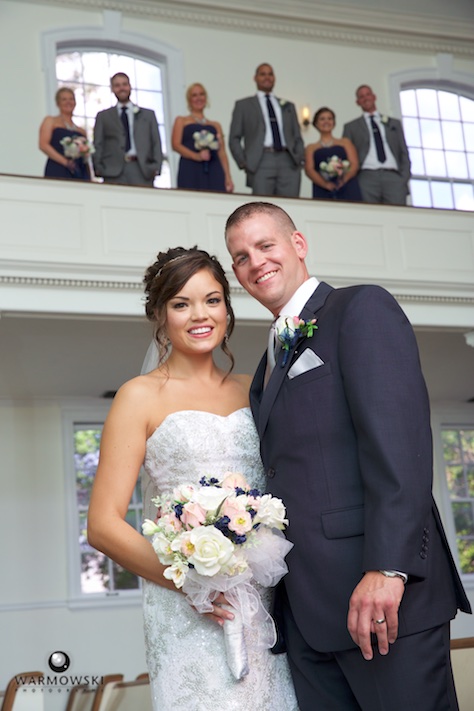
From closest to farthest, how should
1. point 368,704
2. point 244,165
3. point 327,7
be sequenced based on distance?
point 368,704 → point 244,165 → point 327,7

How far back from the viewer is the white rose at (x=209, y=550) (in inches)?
110

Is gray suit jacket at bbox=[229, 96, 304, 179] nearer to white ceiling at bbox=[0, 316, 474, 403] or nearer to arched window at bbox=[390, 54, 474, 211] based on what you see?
white ceiling at bbox=[0, 316, 474, 403]

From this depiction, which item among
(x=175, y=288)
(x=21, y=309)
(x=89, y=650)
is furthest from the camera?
(x=89, y=650)

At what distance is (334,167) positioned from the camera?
36.2 feet

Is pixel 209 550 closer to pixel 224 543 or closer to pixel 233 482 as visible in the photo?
pixel 224 543

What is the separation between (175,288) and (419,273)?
26.6 ft

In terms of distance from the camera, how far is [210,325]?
3.59 meters

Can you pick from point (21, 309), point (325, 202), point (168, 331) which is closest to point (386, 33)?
point (325, 202)

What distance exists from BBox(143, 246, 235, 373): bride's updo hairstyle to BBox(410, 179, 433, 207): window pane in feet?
39.2

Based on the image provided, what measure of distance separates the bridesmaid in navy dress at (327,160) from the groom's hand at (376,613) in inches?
339

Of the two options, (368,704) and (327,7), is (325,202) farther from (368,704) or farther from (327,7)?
(368,704)

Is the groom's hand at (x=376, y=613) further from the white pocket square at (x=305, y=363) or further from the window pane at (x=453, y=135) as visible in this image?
the window pane at (x=453, y=135)

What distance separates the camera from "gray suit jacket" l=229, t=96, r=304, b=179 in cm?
1078

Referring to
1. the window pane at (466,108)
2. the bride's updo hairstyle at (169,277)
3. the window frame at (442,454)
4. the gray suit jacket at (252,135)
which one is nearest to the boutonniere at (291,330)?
the bride's updo hairstyle at (169,277)
